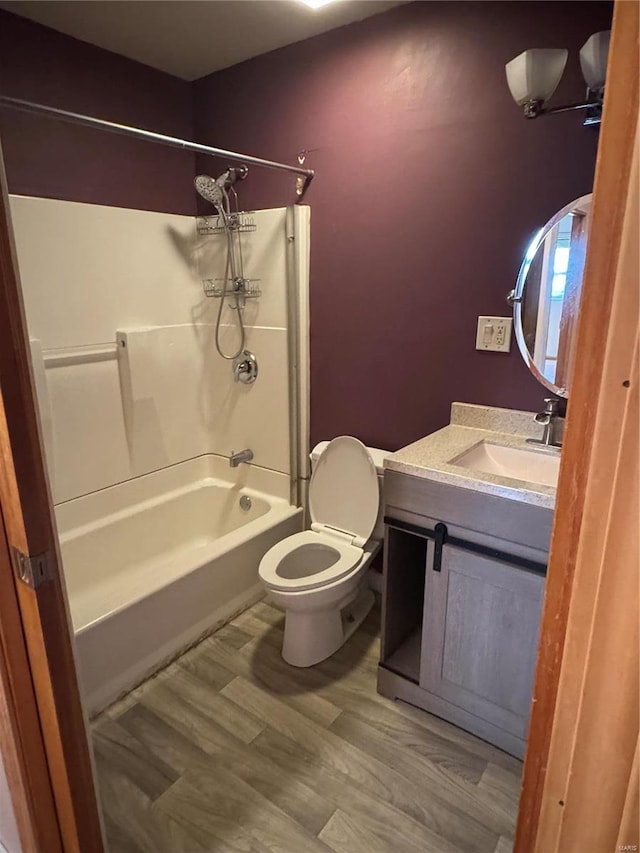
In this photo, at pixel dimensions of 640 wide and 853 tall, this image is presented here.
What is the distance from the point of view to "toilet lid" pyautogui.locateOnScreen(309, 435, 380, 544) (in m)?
2.12

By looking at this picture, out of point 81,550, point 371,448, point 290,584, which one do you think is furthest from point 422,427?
point 81,550

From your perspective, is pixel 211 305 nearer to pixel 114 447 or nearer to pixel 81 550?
pixel 114 447

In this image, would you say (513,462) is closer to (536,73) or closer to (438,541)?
(438,541)

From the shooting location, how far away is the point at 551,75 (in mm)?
1552

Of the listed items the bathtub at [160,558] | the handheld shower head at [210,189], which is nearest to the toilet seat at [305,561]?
the bathtub at [160,558]

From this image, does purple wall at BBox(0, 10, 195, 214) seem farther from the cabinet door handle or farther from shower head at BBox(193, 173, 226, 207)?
the cabinet door handle

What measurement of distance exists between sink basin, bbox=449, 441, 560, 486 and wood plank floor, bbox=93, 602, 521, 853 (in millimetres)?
914

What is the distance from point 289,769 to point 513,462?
1282mm

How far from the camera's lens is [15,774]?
3.65 feet

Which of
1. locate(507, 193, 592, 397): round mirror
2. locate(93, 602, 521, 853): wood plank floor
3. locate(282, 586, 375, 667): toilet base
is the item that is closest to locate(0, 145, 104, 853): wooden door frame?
locate(93, 602, 521, 853): wood plank floor

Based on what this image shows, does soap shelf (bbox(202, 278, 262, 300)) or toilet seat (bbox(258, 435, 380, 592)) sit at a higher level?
soap shelf (bbox(202, 278, 262, 300))

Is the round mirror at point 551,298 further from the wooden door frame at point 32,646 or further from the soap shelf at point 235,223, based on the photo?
the wooden door frame at point 32,646

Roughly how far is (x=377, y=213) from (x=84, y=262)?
51.7 inches

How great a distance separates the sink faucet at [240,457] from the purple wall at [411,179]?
43 cm
